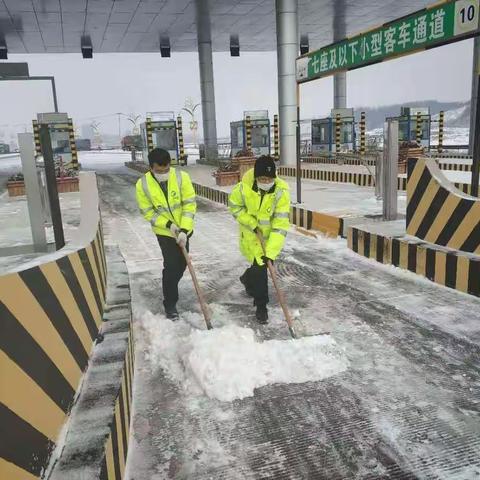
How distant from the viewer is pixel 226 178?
590 inches

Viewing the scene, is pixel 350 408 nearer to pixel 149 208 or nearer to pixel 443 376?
pixel 443 376

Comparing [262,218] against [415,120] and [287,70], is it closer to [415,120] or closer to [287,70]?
[287,70]

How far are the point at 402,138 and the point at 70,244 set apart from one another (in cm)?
2331

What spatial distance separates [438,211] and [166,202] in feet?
10.5

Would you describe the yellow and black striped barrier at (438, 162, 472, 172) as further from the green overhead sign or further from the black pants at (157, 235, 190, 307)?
the black pants at (157, 235, 190, 307)

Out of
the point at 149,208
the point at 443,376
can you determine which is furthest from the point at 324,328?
the point at 149,208

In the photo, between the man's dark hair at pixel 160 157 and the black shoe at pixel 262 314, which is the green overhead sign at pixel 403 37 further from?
the black shoe at pixel 262 314

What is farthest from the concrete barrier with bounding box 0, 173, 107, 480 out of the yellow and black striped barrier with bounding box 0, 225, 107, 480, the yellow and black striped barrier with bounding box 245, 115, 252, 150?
the yellow and black striped barrier with bounding box 245, 115, 252, 150

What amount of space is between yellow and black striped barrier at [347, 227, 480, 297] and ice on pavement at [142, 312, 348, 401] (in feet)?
6.41

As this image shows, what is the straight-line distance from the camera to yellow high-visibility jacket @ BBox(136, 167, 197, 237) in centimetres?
429

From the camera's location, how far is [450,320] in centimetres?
417

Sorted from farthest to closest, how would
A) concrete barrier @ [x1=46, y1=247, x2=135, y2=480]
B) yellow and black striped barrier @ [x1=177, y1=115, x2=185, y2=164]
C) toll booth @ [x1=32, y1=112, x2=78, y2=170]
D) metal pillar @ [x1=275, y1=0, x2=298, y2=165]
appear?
yellow and black striped barrier @ [x1=177, y1=115, x2=185, y2=164], toll booth @ [x1=32, y1=112, x2=78, y2=170], metal pillar @ [x1=275, y1=0, x2=298, y2=165], concrete barrier @ [x1=46, y1=247, x2=135, y2=480]

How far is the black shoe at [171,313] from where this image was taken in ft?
14.5

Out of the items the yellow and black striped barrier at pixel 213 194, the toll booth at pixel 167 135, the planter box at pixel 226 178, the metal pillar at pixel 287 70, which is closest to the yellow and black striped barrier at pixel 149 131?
the toll booth at pixel 167 135
